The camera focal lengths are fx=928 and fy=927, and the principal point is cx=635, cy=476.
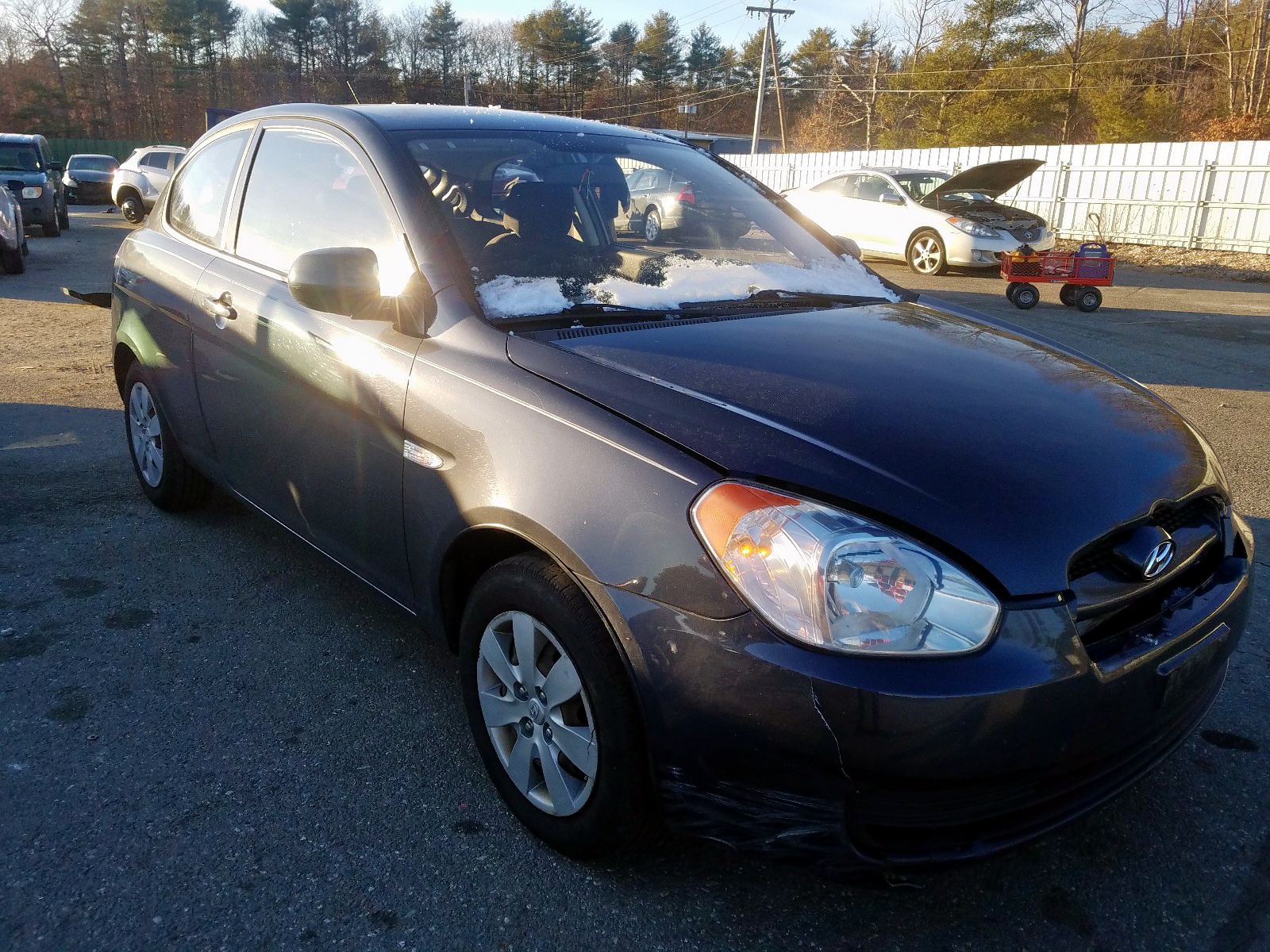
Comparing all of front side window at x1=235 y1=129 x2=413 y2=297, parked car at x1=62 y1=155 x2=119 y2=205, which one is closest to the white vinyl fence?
front side window at x1=235 y1=129 x2=413 y2=297

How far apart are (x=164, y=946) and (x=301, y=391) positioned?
1510 mm

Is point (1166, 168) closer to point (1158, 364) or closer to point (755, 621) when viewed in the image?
point (1158, 364)

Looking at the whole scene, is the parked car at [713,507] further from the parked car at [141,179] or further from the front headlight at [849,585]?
the parked car at [141,179]

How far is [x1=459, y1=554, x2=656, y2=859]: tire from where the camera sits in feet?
6.12

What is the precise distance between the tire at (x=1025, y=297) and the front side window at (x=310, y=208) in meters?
9.85

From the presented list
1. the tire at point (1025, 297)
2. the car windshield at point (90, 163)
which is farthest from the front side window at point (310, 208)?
the car windshield at point (90, 163)

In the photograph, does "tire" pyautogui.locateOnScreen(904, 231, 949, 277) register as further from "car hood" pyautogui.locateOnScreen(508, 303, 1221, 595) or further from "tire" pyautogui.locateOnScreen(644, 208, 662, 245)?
"car hood" pyautogui.locateOnScreen(508, 303, 1221, 595)

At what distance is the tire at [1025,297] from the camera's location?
437 inches

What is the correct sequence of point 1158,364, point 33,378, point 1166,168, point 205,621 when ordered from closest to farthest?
1. point 205,621
2. point 33,378
3. point 1158,364
4. point 1166,168

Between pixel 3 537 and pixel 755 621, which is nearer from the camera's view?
pixel 755 621

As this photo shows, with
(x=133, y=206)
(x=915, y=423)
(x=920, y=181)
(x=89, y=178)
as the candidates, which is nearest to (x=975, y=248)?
(x=920, y=181)

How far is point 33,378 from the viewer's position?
664cm

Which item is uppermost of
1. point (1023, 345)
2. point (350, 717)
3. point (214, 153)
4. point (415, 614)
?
point (214, 153)

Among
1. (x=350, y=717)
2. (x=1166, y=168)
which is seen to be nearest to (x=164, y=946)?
(x=350, y=717)
